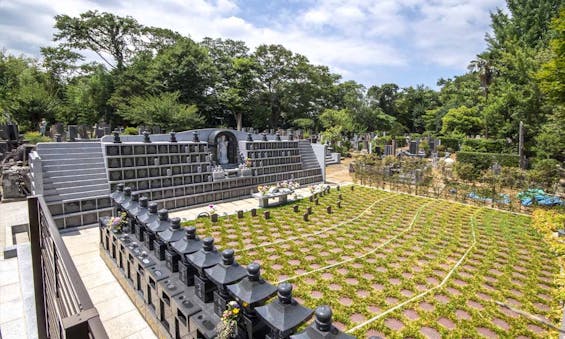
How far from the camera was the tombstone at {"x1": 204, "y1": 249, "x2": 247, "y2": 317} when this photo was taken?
11.6 ft

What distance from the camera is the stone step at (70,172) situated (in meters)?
10.2

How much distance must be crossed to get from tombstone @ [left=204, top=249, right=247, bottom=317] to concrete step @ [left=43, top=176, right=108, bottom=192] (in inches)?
365

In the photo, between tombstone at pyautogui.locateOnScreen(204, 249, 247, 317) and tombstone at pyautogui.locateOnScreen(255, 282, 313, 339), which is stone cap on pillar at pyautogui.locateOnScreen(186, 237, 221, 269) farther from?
tombstone at pyautogui.locateOnScreen(255, 282, 313, 339)

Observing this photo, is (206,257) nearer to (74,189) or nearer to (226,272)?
(226,272)

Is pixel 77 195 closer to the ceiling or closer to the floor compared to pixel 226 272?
closer to the ceiling

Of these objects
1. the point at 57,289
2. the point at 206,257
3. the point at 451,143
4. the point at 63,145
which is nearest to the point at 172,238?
the point at 206,257

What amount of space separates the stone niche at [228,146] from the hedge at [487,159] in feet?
61.2

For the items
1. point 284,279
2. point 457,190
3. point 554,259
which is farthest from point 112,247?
point 457,190

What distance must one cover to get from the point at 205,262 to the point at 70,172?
31.9 feet

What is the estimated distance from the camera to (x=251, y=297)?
3162mm

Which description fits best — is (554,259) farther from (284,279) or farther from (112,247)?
(112,247)

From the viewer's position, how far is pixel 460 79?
5081 centimetres

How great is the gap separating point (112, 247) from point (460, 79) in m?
60.1

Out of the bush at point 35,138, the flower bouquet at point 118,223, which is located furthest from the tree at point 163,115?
the flower bouquet at point 118,223
